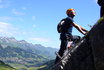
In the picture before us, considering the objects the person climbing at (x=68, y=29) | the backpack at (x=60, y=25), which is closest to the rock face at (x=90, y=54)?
the person climbing at (x=68, y=29)

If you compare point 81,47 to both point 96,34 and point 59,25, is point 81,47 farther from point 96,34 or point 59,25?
point 59,25

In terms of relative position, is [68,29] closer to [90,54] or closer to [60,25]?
[60,25]

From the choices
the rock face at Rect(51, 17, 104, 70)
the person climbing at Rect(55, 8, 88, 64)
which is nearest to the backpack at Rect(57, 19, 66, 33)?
the person climbing at Rect(55, 8, 88, 64)

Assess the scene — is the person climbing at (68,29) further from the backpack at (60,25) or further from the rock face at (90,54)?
the rock face at (90,54)

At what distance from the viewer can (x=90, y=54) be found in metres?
9.88

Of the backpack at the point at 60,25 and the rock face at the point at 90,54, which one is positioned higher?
the backpack at the point at 60,25

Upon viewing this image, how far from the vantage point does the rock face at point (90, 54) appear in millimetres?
8922

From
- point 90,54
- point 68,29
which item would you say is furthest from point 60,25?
point 90,54

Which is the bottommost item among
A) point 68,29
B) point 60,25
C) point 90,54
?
point 90,54

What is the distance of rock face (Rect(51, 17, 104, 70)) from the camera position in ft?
29.3

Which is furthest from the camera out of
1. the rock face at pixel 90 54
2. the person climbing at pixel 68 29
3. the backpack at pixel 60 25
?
the backpack at pixel 60 25

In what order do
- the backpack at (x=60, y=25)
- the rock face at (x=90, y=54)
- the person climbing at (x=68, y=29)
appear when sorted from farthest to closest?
the backpack at (x=60, y=25) → the person climbing at (x=68, y=29) → the rock face at (x=90, y=54)

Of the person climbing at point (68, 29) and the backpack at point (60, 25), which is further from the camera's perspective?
the backpack at point (60, 25)

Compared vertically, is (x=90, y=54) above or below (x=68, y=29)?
below
